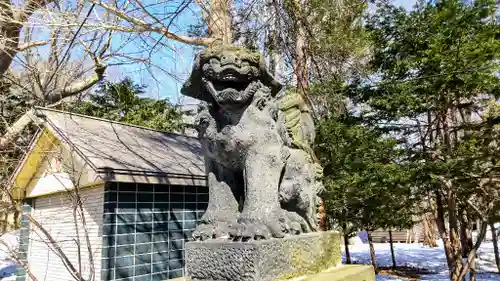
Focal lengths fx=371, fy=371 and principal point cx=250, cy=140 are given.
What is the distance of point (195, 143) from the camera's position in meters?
10.8

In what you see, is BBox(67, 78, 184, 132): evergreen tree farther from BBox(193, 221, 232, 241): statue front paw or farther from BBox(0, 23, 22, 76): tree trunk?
BBox(193, 221, 232, 241): statue front paw

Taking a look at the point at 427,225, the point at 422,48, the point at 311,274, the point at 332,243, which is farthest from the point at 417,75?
the point at 427,225

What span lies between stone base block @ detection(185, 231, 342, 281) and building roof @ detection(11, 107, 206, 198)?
14.2 ft

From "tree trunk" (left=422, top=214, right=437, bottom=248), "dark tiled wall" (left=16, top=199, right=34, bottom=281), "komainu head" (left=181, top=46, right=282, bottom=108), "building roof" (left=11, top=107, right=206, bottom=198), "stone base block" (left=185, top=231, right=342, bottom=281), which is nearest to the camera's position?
"stone base block" (left=185, top=231, right=342, bottom=281)

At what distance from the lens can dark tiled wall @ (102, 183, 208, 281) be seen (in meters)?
6.64

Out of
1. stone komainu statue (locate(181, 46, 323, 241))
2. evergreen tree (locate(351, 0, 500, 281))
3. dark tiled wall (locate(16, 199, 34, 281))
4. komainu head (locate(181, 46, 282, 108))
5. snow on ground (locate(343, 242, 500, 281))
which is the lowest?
snow on ground (locate(343, 242, 500, 281))

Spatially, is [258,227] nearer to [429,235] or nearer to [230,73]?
[230,73]

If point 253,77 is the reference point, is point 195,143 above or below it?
above

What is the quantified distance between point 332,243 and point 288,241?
79 cm

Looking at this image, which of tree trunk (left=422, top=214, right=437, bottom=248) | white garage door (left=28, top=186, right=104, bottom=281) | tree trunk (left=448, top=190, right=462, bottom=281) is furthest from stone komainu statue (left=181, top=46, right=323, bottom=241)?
tree trunk (left=422, top=214, right=437, bottom=248)

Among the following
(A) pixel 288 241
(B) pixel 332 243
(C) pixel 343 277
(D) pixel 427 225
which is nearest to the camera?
(A) pixel 288 241

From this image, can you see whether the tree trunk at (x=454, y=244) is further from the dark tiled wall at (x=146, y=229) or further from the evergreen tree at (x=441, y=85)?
the dark tiled wall at (x=146, y=229)

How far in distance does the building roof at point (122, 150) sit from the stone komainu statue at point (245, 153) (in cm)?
414

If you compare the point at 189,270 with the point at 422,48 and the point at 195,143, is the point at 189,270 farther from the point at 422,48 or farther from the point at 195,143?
the point at 195,143
